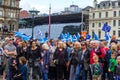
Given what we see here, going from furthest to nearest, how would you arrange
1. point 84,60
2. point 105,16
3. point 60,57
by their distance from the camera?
1. point 105,16
2. point 60,57
3. point 84,60

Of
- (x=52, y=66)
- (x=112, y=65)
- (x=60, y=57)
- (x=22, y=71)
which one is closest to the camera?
(x=22, y=71)

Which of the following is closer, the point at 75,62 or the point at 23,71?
the point at 23,71

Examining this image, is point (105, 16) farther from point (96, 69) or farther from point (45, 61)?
point (96, 69)

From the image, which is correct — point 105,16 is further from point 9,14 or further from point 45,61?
point 45,61

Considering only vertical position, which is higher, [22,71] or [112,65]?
[112,65]

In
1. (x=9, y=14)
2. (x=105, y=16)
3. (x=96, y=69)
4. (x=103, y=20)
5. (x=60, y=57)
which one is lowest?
(x=96, y=69)

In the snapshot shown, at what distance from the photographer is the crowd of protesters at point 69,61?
1428 cm

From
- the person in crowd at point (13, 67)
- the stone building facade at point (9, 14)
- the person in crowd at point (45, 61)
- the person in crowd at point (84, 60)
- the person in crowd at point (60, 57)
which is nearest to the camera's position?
the person in crowd at point (13, 67)

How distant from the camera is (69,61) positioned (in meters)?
15.8

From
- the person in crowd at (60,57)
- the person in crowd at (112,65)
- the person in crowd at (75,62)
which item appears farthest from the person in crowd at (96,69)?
the person in crowd at (60,57)

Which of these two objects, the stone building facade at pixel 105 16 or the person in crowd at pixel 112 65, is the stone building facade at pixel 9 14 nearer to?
the stone building facade at pixel 105 16

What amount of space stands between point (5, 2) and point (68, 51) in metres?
79.2

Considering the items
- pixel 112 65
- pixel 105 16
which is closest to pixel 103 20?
pixel 105 16

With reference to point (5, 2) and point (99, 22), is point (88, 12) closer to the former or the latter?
point (99, 22)
